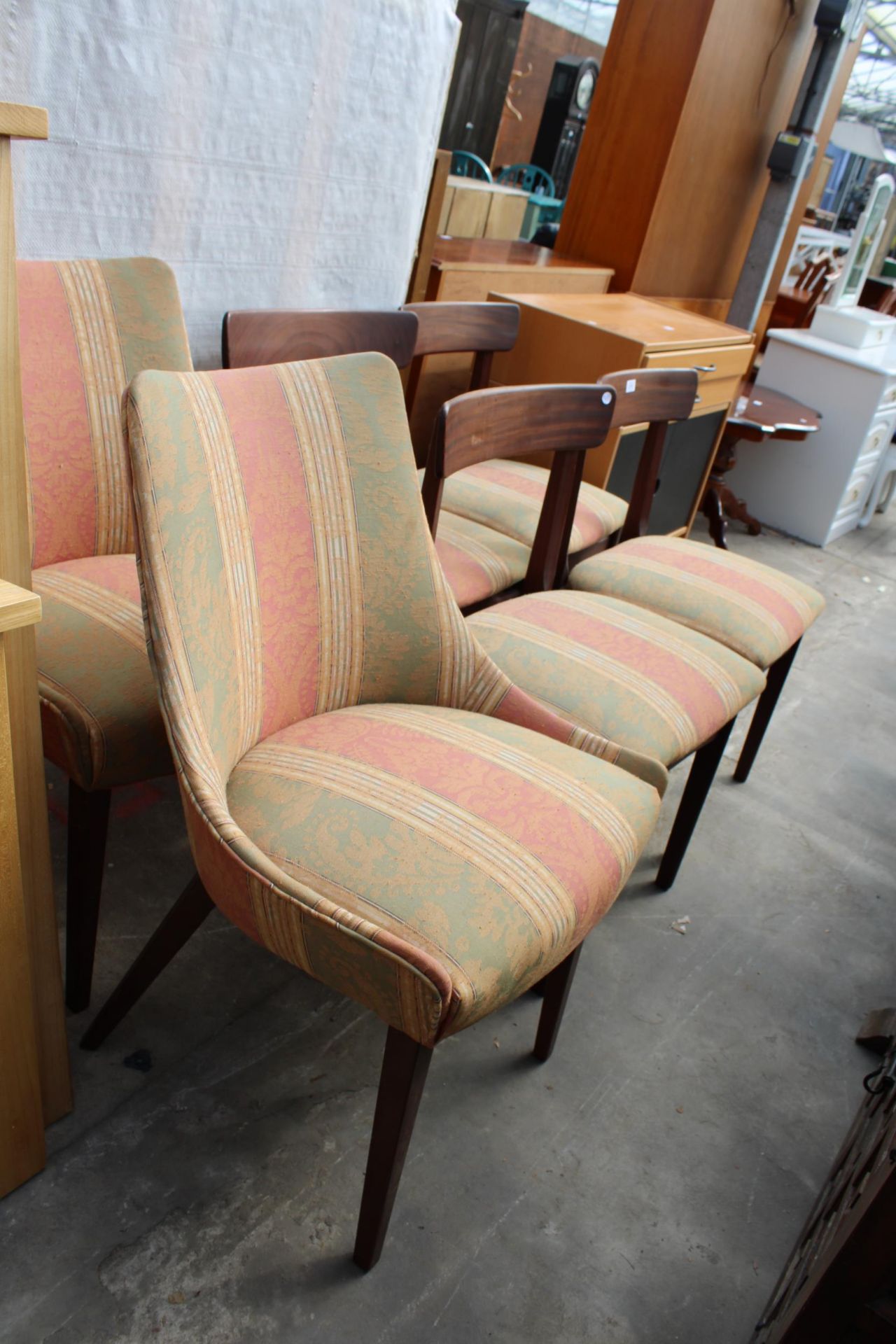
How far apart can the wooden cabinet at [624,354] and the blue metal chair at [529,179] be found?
175 inches

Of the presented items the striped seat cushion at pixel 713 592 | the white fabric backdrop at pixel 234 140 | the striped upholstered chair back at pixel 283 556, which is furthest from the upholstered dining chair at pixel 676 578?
the striped upholstered chair back at pixel 283 556

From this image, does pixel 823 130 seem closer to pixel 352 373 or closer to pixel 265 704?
pixel 352 373

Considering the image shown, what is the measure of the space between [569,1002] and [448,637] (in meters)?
0.65

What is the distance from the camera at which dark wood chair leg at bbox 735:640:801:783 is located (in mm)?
2221

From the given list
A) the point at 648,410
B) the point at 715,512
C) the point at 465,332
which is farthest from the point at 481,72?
the point at 648,410

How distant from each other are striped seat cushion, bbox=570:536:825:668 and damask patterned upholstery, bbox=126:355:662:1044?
64 centimetres

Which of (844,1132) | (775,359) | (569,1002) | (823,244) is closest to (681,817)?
(569,1002)

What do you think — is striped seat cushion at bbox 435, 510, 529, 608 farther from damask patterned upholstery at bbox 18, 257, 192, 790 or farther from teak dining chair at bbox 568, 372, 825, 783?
damask patterned upholstery at bbox 18, 257, 192, 790

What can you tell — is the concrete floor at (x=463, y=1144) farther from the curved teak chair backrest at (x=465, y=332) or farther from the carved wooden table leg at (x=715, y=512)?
the carved wooden table leg at (x=715, y=512)

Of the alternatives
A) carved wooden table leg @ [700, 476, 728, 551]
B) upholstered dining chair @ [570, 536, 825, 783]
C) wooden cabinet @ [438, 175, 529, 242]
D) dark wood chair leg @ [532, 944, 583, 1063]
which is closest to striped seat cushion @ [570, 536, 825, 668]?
upholstered dining chair @ [570, 536, 825, 783]

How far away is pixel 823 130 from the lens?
17.6 feet

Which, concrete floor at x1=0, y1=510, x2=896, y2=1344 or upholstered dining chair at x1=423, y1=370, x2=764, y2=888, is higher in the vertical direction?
upholstered dining chair at x1=423, y1=370, x2=764, y2=888

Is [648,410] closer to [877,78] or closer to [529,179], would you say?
[529,179]

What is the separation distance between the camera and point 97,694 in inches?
48.5
